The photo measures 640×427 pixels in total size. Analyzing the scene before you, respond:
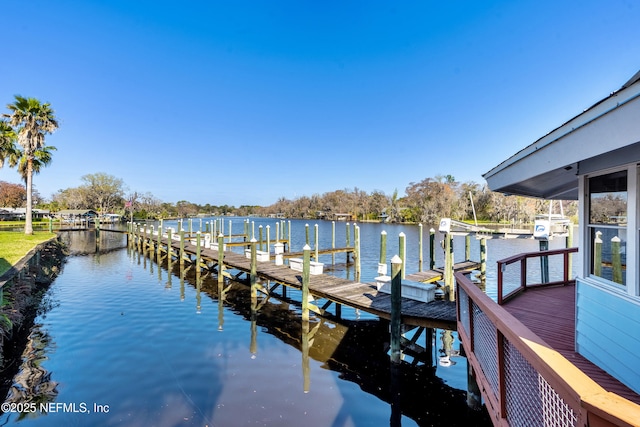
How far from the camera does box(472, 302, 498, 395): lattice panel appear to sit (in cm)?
369

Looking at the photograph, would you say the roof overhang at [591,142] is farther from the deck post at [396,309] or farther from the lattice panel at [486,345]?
the deck post at [396,309]

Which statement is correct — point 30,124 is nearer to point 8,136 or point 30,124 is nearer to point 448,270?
point 8,136

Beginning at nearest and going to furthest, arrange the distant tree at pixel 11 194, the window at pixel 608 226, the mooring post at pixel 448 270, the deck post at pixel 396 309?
the window at pixel 608 226
the deck post at pixel 396 309
the mooring post at pixel 448 270
the distant tree at pixel 11 194

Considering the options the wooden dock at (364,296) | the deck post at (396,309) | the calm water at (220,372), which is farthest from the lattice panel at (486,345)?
the deck post at (396,309)

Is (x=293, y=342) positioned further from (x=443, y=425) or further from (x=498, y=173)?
(x=498, y=173)

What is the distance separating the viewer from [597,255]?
3.96 metres

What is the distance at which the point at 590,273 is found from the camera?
4.02 meters

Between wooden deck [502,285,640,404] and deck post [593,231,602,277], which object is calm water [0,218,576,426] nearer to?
wooden deck [502,285,640,404]

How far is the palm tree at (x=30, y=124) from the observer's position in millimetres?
27656

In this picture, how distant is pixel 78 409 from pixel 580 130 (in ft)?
29.9

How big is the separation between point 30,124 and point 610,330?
125 feet

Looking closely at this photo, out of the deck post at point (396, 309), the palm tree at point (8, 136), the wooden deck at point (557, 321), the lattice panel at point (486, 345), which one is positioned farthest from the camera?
the palm tree at point (8, 136)

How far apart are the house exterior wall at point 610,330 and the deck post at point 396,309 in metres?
4.20

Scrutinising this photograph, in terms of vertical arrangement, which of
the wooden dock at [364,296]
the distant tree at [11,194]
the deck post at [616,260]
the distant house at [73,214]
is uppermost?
the distant tree at [11,194]
